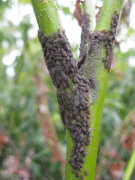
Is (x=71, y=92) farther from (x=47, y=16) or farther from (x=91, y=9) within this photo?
(x=91, y=9)

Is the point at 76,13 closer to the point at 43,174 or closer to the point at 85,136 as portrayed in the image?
the point at 85,136

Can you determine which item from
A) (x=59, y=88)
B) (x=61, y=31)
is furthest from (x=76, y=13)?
(x=59, y=88)

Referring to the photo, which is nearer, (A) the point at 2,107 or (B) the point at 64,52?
(B) the point at 64,52

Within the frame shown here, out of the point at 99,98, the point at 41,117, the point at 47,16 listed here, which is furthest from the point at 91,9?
the point at 41,117

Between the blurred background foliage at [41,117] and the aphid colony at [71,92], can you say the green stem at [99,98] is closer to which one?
the aphid colony at [71,92]

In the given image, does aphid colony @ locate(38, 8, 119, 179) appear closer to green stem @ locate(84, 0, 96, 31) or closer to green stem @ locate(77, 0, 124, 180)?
green stem @ locate(77, 0, 124, 180)

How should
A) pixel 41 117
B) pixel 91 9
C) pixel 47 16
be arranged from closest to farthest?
pixel 47 16
pixel 91 9
pixel 41 117
